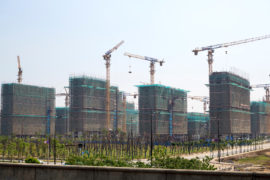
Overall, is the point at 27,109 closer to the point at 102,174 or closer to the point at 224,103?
the point at 224,103

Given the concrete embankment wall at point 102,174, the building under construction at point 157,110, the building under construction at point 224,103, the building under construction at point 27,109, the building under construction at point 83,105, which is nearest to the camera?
the concrete embankment wall at point 102,174

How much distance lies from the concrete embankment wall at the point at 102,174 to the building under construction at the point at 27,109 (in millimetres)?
149573

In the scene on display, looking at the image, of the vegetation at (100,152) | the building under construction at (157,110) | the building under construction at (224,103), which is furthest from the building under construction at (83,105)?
the building under construction at (224,103)

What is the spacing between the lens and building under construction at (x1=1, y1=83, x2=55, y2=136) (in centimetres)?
16612

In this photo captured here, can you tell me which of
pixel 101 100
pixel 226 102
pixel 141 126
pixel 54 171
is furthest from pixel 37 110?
pixel 54 171

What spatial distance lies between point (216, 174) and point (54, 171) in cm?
812

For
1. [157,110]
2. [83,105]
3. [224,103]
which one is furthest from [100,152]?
[157,110]

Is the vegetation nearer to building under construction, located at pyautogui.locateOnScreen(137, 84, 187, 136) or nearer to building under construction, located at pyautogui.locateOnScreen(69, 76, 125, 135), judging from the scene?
building under construction, located at pyautogui.locateOnScreen(69, 76, 125, 135)

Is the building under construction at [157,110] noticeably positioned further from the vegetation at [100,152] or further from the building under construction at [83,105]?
the building under construction at [83,105]

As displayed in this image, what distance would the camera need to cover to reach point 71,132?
176125 millimetres

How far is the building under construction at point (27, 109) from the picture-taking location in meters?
166

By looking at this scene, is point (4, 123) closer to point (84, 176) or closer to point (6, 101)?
point (6, 101)

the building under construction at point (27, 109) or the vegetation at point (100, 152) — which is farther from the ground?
the building under construction at point (27, 109)

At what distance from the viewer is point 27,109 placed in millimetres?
173375
